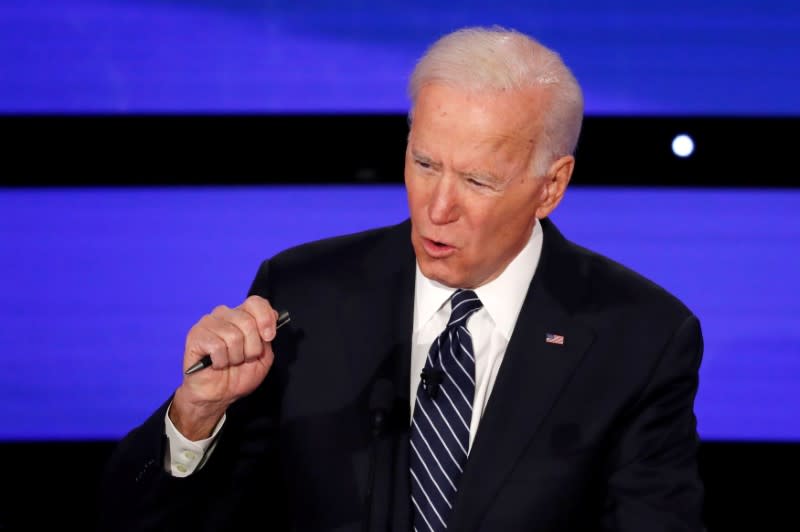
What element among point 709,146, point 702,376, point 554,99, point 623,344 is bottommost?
point 702,376

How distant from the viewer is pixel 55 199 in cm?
294

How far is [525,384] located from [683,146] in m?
1.20

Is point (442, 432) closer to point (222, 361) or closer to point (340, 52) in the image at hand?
point (222, 361)

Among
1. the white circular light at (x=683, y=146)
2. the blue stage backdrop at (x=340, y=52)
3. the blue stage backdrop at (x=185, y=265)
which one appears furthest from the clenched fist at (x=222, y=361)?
the white circular light at (x=683, y=146)

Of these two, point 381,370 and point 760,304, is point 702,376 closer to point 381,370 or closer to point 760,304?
point 760,304

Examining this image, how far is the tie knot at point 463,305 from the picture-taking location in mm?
2018

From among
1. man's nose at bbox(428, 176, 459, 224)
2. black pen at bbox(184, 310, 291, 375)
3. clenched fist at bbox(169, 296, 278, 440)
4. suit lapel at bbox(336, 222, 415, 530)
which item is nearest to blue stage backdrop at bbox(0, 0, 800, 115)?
suit lapel at bbox(336, 222, 415, 530)

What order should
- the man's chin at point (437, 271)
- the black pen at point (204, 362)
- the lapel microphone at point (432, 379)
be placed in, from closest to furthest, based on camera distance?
the black pen at point (204, 362)
the lapel microphone at point (432, 379)
the man's chin at point (437, 271)

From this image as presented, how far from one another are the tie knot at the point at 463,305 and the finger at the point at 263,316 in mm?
441

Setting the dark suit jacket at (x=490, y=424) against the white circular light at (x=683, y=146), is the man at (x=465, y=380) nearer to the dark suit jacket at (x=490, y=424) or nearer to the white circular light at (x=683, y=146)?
the dark suit jacket at (x=490, y=424)

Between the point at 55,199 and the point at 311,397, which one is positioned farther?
the point at 55,199

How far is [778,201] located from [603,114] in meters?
0.55

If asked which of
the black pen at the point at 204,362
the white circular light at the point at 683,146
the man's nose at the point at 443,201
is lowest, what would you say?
the black pen at the point at 204,362

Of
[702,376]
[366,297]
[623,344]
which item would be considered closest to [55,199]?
[366,297]
